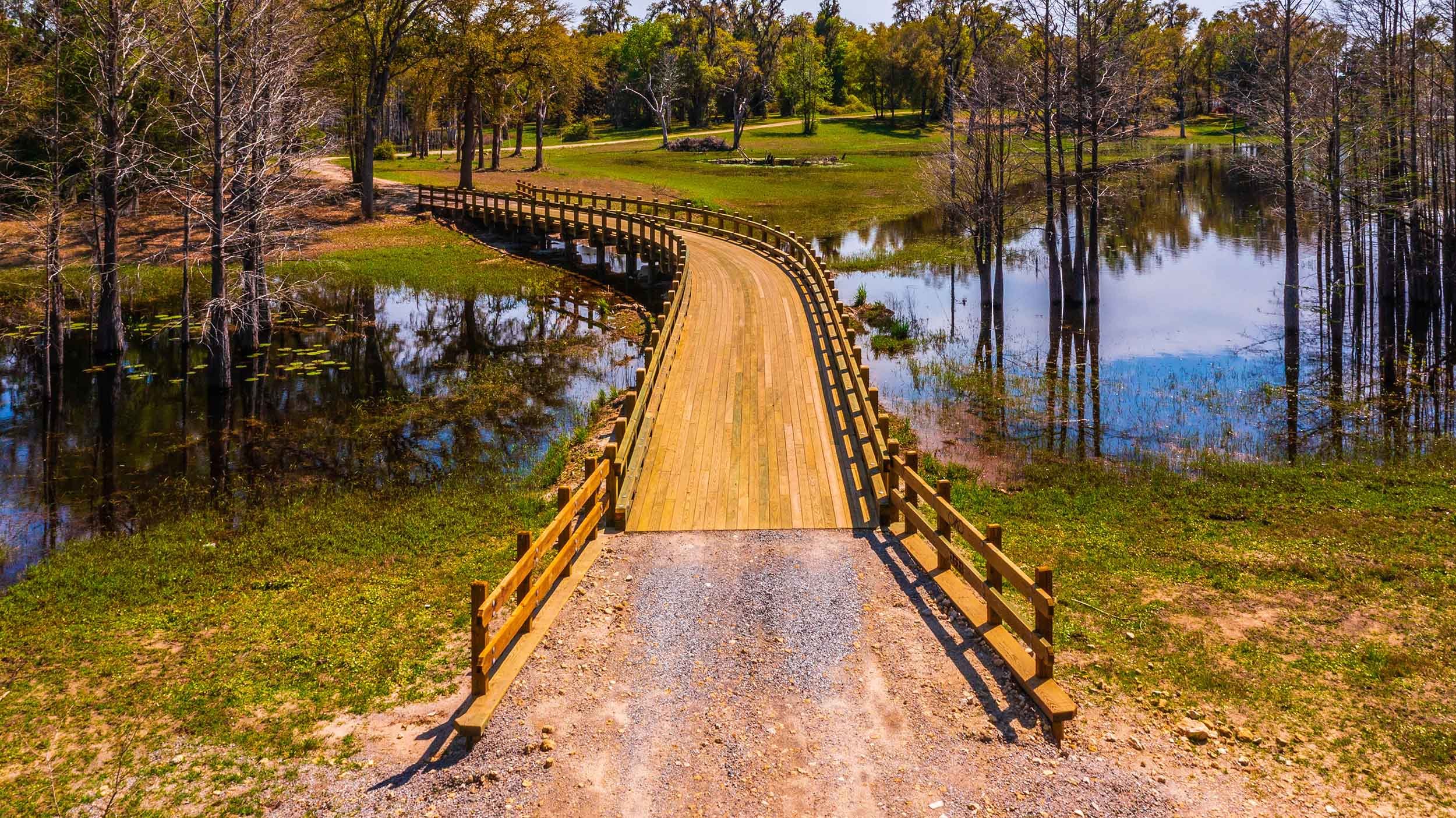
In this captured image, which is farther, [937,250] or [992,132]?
[937,250]

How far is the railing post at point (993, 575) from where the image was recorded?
33.4ft

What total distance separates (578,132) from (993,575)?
9989cm

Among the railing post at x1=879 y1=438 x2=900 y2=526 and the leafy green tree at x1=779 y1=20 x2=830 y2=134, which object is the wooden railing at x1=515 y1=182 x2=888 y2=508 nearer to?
the railing post at x1=879 y1=438 x2=900 y2=526

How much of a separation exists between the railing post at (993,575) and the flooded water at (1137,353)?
1013 centimetres

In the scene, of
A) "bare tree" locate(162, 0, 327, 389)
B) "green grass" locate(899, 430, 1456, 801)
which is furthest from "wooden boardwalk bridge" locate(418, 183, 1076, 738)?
"bare tree" locate(162, 0, 327, 389)

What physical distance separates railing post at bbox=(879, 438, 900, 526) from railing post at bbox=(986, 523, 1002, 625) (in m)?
2.87

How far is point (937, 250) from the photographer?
152 feet

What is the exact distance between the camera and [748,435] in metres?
16.9

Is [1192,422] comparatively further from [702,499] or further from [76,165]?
[76,165]

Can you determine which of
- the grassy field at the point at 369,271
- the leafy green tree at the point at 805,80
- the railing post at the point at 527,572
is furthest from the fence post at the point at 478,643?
the leafy green tree at the point at 805,80

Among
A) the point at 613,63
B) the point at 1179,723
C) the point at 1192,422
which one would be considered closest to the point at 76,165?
the point at 1192,422

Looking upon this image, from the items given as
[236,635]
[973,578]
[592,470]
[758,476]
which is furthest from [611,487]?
[973,578]

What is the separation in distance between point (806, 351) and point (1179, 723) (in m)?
13.7

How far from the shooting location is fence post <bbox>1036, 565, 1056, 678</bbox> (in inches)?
356
